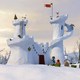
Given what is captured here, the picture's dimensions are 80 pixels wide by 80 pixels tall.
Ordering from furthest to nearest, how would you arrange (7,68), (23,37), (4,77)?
(23,37), (7,68), (4,77)

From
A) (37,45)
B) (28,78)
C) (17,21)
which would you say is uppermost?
(17,21)

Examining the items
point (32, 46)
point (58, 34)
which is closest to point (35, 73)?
point (32, 46)

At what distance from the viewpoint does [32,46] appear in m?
31.7

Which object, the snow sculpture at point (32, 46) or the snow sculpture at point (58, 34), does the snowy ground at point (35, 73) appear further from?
the snow sculpture at point (58, 34)

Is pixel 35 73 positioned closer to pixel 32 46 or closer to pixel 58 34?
pixel 32 46

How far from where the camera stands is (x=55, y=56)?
33500 mm

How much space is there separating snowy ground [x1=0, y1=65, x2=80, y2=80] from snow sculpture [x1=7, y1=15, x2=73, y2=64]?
22858mm

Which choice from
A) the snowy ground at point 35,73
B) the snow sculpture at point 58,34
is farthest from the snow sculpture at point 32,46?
the snowy ground at point 35,73

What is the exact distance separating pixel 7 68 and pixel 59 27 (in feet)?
88.7

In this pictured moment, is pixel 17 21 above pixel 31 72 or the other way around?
above

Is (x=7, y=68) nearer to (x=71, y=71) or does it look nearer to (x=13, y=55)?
(x=71, y=71)

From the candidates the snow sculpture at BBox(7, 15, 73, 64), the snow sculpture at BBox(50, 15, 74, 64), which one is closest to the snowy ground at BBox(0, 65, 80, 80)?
the snow sculpture at BBox(7, 15, 73, 64)

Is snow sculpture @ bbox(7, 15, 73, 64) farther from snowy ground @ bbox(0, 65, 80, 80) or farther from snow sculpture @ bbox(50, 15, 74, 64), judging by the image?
snowy ground @ bbox(0, 65, 80, 80)

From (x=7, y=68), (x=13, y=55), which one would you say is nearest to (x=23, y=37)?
(x=13, y=55)
